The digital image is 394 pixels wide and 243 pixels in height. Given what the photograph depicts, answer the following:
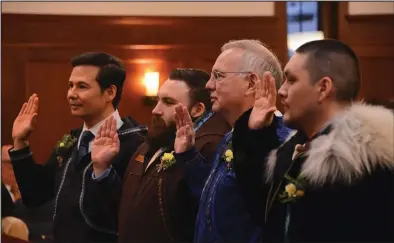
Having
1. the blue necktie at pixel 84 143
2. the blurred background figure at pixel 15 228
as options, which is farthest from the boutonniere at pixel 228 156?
the blurred background figure at pixel 15 228

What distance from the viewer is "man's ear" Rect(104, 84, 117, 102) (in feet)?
6.08

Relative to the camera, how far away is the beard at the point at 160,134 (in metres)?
1.79

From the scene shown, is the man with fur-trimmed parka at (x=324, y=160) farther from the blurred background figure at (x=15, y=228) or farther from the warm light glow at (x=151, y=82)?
the blurred background figure at (x=15, y=228)

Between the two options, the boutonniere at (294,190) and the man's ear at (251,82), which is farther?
the man's ear at (251,82)

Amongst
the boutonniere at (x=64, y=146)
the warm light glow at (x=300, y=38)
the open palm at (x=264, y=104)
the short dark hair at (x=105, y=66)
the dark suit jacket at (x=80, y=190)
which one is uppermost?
the warm light glow at (x=300, y=38)

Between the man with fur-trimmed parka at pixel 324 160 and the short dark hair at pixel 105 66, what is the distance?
1.57ft

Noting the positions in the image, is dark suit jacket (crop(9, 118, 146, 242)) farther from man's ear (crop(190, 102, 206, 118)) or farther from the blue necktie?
man's ear (crop(190, 102, 206, 118))

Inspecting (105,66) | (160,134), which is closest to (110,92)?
(105,66)

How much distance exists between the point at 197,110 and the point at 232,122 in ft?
0.51

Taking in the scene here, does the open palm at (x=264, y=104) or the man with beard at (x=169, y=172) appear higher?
the open palm at (x=264, y=104)

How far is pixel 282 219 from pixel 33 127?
32.1 inches

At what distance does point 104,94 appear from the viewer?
1873 mm

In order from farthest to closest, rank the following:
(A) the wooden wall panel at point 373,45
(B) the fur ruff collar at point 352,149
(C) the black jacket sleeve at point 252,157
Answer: (A) the wooden wall panel at point 373,45, (C) the black jacket sleeve at point 252,157, (B) the fur ruff collar at point 352,149

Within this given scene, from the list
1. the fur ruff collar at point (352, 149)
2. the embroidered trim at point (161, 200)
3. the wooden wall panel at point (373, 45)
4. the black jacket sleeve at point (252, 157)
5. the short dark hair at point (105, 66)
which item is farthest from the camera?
the short dark hair at point (105, 66)
